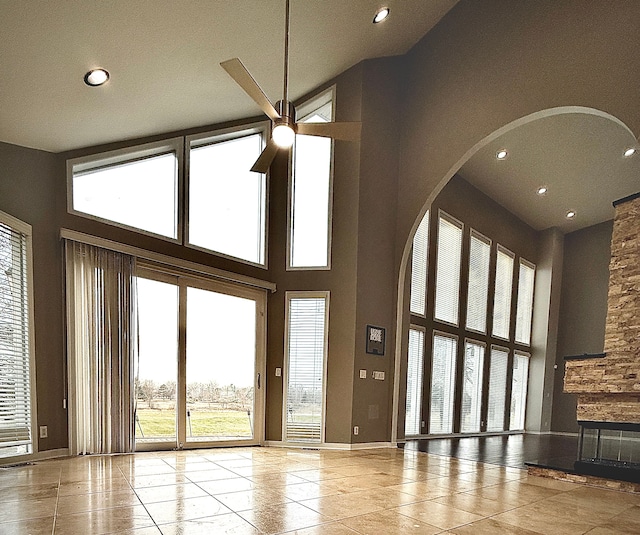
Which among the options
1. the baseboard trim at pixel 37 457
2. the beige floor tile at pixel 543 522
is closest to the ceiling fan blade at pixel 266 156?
the beige floor tile at pixel 543 522

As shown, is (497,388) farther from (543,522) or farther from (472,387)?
(543,522)

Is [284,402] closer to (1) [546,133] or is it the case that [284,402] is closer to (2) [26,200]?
(2) [26,200]

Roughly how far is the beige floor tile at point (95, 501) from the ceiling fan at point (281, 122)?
2.82 metres

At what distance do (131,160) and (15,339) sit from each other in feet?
7.92

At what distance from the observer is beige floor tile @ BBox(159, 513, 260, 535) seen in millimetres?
2797

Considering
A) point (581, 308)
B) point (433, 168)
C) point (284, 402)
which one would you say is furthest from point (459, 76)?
point (581, 308)

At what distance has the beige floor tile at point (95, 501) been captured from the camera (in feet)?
10.3

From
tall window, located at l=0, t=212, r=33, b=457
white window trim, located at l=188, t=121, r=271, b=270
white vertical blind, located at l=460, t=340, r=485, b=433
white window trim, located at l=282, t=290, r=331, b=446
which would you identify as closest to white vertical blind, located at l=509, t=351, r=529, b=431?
white vertical blind, located at l=460, t=340, r=485, b=433

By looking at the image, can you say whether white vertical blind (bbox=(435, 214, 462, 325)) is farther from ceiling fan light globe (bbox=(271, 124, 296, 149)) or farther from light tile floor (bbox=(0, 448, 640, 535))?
ceiling fan light globe (bbox=(271, 124, 296, 149))

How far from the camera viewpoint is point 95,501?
3.32 m

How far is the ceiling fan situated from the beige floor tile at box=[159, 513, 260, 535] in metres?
2.57

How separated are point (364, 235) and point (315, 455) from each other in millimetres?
2905

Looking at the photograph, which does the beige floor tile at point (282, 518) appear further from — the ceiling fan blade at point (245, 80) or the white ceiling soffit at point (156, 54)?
the white ceiling soffit at point (156, 54)

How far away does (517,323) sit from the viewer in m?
11.5
